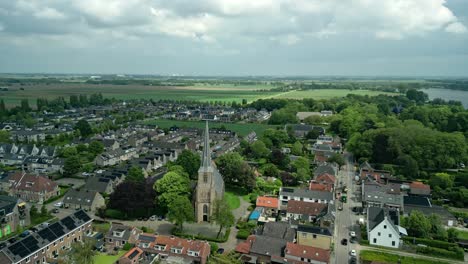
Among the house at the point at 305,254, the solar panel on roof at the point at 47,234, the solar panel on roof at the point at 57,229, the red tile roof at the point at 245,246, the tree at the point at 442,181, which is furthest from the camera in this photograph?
the tree at the point at 442,181

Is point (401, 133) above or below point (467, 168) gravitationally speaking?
above

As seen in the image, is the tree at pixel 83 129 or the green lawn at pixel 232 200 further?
the tree at pixel 83 129

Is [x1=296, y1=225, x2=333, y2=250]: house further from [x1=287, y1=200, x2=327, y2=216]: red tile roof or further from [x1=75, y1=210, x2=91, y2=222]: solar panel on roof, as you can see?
[x1=75, y1=210, x2=91, y2=222]: solar panel on roof

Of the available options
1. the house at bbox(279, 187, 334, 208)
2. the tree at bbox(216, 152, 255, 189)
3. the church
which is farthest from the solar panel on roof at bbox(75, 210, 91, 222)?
the house at bbox(279, 187, 334, 208)

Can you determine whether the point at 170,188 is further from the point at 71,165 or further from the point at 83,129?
the point at 83,129

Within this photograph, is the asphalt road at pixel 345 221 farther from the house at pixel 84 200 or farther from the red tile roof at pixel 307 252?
the house at pixel 84 200

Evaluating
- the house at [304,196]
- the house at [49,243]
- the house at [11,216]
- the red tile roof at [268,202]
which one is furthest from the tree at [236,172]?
the house at [11,216]

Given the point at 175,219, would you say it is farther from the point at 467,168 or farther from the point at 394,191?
the point at 467,168

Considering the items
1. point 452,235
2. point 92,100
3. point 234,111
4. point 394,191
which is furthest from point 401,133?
point 92,100

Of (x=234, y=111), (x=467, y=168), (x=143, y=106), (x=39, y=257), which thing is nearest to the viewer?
(x=39, y=257)
